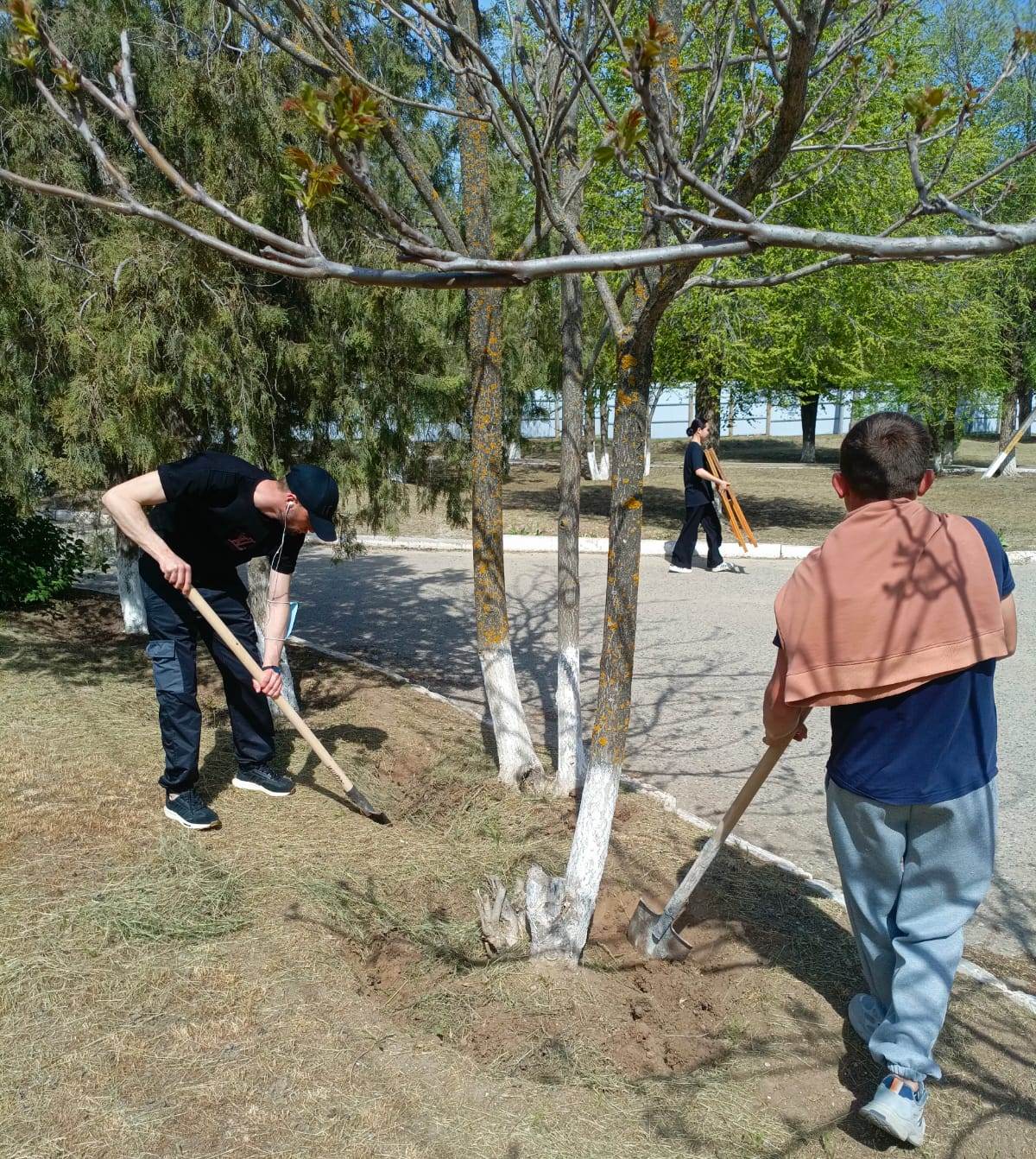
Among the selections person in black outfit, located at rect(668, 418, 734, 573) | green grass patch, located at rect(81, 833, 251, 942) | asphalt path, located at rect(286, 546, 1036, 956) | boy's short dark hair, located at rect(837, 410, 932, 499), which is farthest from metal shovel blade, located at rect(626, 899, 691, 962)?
person in black outfit, located at rect(668, 418, 734, 573)

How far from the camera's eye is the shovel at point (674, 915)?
3227 millimetres

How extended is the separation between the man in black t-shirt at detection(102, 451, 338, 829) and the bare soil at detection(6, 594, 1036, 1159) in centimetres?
41

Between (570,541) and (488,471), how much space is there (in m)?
0.54

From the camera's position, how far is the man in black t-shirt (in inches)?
163

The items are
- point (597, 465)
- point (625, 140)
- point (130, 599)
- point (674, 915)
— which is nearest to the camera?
point (625, 140)

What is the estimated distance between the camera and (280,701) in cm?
431

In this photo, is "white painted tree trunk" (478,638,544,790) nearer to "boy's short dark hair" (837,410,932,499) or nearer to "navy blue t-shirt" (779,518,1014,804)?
"navy blue t-shirt" (779,518,1014,804)

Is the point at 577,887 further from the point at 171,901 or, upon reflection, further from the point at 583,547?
the point at 583,547

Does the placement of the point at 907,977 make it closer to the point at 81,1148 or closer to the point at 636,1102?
the point at 636,1102

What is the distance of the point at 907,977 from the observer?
265cm

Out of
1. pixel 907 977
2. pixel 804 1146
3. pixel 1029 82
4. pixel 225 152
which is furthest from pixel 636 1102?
pixel 1029 82

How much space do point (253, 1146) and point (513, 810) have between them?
2.33 meters

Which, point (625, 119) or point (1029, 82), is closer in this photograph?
point (625, 119)

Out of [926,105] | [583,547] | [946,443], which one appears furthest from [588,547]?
[946,443]
